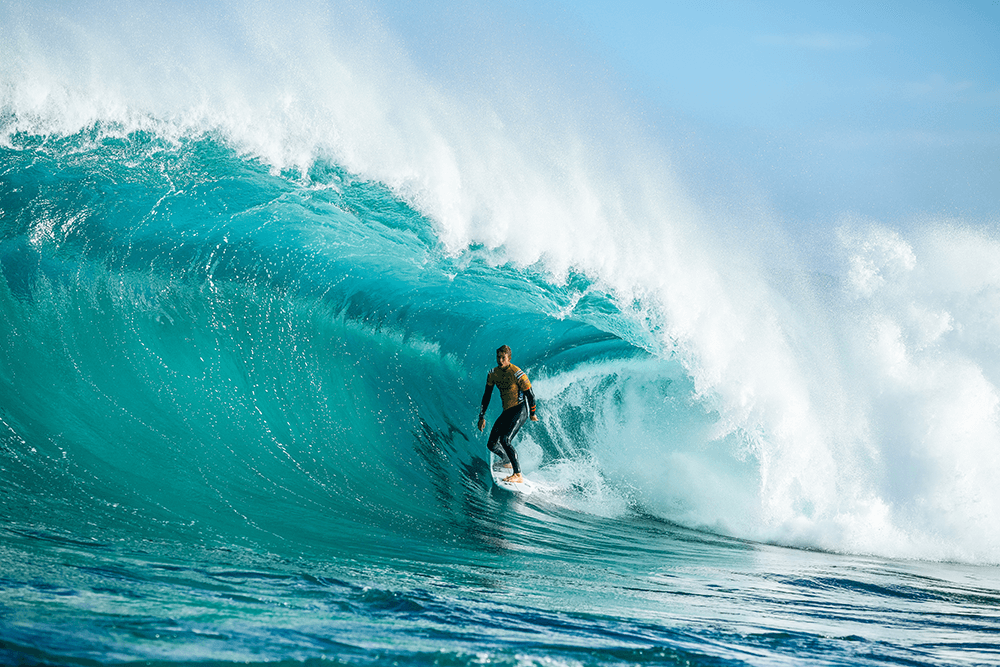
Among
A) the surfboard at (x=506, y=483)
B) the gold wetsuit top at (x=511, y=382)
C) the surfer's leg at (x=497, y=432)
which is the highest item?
the gold wetsuit top at (x=511, y=382)

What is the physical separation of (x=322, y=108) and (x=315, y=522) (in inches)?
215

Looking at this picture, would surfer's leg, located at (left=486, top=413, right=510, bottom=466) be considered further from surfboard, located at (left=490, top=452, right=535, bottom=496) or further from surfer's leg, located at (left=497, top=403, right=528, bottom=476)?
surfboard, located at (left=490, top=452, right=535, bottom=496)

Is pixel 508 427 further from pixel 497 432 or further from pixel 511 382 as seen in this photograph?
pixel 511 382

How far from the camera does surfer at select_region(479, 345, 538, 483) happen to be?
6.45 m

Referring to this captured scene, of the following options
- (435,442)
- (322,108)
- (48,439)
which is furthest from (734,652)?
(322,108)

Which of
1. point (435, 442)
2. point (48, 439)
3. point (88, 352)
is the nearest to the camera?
point (48, 439)

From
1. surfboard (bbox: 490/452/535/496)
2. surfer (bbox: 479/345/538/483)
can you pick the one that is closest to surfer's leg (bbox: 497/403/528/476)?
surfer (bbox: 479/345/538/483)

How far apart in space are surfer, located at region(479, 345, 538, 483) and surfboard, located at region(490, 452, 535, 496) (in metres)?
0.05

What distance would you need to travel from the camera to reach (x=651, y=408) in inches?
323

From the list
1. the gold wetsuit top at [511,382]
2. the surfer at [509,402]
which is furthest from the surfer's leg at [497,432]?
the gold wetsuit top at [511,382]

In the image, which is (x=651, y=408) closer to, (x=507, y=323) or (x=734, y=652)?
(x=507, y=323)

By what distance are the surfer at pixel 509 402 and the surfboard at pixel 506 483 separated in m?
0.05

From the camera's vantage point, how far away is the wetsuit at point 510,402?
6461 mm

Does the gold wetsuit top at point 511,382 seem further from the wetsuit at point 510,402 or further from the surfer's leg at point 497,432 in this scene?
the surfer's leg at point 497,432
